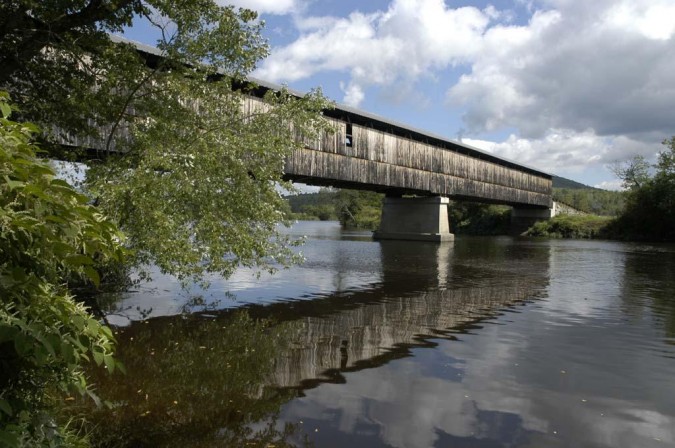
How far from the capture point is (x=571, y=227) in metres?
68.1

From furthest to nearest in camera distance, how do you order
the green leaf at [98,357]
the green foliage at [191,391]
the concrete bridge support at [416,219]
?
the concrete bridge support at [416,219]
the green foliage at [191,391]
the green leaf at [98,357]

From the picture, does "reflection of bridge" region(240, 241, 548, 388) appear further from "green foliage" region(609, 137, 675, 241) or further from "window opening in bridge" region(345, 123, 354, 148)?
"green foliage" region(609, 137, 675, 241)

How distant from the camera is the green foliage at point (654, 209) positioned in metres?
59.8

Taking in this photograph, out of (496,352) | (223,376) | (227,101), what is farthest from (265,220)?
(496,352)

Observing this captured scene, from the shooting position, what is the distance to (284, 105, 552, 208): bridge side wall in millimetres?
30781

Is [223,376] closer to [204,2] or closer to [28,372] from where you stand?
[28,372]

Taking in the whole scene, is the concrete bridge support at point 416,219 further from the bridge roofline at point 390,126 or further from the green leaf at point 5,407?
the green leaf at point 5,407

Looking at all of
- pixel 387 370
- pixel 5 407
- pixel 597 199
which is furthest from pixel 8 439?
pixel 597 199

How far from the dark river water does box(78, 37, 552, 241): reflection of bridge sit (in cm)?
1013

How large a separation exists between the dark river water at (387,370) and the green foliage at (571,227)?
55521 millimetres

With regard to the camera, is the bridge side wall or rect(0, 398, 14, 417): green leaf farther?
the bridge side wall

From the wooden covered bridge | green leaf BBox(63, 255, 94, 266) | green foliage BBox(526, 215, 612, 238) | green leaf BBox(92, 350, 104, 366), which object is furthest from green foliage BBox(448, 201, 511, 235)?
green leaf BBox(63, 255, 94, 266)

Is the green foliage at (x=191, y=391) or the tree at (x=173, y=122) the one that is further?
the tree at (x=173, y=122)

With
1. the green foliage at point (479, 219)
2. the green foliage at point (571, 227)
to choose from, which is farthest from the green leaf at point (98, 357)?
the green foliage at point (479, 219)
